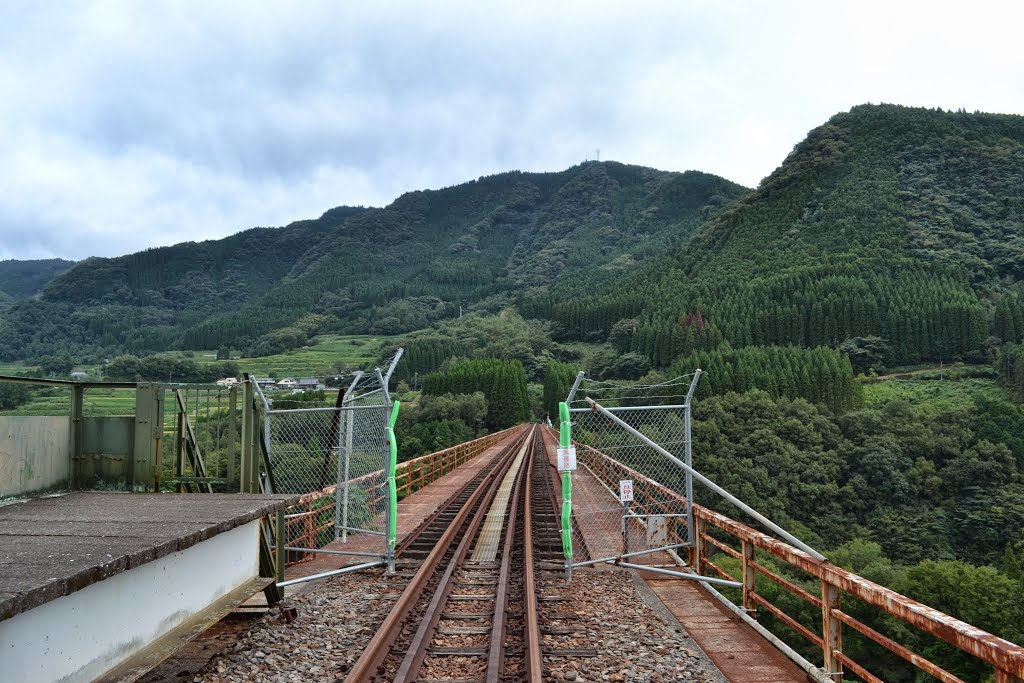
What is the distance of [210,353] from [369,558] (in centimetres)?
15852

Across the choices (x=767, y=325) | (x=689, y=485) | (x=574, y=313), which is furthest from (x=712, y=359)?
(x=689, y=485)

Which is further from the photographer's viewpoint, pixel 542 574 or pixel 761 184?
pixel 761 184

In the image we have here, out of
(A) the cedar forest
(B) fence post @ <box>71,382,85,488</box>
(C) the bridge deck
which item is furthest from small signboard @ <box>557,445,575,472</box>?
(A) the cedar forest

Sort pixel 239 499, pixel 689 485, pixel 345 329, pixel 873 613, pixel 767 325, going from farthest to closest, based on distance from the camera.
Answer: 1. pixel 345 329
2. pixel 767 325
3. pixel 873 613
4. pixel 689 485
5. pixel 239 499

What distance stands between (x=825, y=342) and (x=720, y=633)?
120 meters

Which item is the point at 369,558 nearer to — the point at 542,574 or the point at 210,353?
the point at 542,574

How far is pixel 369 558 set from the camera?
28.3 feet

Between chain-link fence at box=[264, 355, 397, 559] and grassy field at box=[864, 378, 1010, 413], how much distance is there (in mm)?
81452

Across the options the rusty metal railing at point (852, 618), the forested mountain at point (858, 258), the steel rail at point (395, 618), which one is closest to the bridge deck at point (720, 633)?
the rusty metal railing at point (852, 618)

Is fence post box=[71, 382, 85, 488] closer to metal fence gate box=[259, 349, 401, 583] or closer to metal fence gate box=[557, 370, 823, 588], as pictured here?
metal fence gate box=[259, 349, 401, 583]

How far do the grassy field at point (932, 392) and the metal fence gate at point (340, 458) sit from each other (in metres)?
81.5

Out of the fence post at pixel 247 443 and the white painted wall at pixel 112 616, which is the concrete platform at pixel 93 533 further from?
the fence post at pixel 247 443

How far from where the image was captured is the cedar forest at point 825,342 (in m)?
53.6

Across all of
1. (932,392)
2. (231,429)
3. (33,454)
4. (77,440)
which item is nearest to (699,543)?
(231,429)
